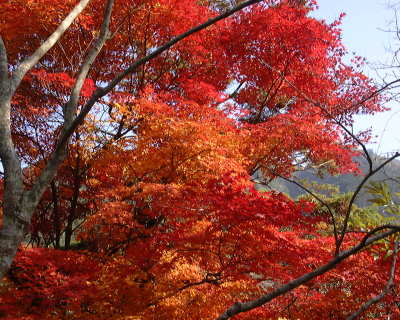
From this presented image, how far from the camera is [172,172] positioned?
8.15 metres

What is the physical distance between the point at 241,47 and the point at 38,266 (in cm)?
837

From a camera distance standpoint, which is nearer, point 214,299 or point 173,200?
point 173,200

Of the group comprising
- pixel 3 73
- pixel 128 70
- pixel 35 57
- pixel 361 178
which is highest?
pixel 361 178

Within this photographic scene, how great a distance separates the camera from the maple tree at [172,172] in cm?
516

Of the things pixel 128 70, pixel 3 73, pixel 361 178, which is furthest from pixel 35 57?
pixel 361 178

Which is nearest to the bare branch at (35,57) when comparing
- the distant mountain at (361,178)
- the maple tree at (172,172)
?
the maple tree at (172,172)

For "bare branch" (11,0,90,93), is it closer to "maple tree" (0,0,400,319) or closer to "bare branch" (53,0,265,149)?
"maple tree" (0,0,400,319)

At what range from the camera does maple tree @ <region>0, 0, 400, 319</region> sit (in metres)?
5.16

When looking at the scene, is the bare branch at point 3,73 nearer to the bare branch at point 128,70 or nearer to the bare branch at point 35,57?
the bare branch at point 35,57

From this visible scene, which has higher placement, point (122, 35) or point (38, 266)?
point (122, 35)

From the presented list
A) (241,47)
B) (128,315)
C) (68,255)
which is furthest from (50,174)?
(241,47)

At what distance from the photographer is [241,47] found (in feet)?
37.8

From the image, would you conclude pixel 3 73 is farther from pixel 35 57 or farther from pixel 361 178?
pixel 361 178

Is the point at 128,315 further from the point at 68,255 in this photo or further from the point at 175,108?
the point at 175,108
